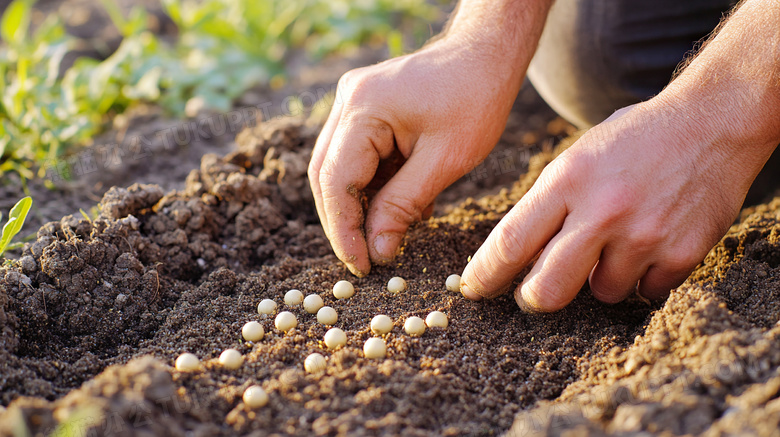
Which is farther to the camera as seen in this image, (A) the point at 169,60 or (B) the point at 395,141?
(A) the point at 169,60

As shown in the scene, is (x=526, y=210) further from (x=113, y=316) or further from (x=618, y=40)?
(x=618, y=40)

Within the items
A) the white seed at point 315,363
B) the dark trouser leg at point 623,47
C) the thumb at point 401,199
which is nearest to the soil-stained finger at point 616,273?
the thumb at point 401,199

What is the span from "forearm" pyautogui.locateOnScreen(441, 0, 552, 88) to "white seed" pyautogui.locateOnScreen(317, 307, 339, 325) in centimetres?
123

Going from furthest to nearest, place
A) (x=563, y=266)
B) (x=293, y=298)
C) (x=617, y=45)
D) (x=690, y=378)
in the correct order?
(x=617, y=45), (x=293, y=298), (x=563, y=266), (x=690, y=378)

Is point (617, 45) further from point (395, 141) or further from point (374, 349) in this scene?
point (374, 349)

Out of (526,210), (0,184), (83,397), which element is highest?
(526,210)

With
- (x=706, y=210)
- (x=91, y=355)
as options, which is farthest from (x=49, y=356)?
(x=706, y=210)

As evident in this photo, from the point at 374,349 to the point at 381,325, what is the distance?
5.9 inches

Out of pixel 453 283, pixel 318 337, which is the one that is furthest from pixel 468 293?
pixel 318 337

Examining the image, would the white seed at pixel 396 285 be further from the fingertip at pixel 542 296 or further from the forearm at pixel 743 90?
the forearm at pixel 743 90

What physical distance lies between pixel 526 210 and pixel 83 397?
1.38 metres

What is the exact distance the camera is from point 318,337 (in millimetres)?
2061

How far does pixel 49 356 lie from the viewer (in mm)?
1981

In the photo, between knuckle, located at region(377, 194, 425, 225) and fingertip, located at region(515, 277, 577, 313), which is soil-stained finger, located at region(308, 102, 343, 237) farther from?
fingertip, located at region(515, 277, 577, 313)
